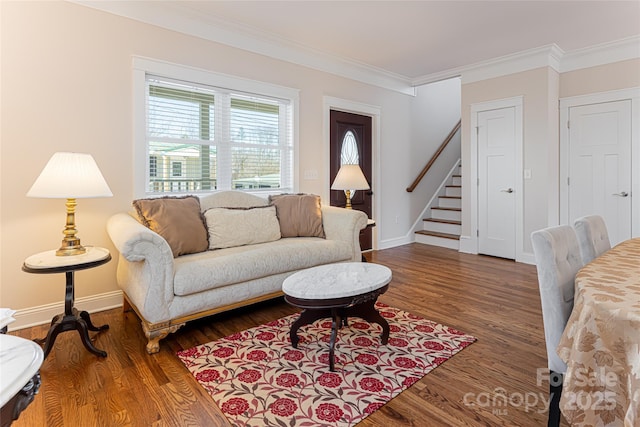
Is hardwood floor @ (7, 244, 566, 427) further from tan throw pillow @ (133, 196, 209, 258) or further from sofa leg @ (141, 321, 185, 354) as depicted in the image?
tan throw pillow @ (133, 196, 209, 258)

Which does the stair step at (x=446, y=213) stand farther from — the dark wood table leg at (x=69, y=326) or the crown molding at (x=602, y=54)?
the dark wood table leg at (x=69, y=326)

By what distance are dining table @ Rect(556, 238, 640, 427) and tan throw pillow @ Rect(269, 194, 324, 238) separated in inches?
94.7

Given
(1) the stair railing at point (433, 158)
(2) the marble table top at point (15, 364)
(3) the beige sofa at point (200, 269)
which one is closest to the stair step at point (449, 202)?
(1) the stair railing at point (433, 158)

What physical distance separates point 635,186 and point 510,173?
129cm

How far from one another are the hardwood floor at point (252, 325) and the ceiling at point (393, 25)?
2620mm

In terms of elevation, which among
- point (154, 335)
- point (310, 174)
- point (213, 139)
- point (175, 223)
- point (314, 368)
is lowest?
point (314, 368)

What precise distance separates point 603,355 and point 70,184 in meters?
2.70

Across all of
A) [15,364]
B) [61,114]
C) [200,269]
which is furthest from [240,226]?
[15,364]

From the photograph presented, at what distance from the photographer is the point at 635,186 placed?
12.9ft

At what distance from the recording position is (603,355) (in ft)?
3.20

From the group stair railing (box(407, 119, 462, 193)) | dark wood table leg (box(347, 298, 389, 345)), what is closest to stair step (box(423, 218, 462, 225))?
stair railing (box(407, 119, 462, 193))

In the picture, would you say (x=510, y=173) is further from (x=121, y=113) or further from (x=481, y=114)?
(x=121, y=113)

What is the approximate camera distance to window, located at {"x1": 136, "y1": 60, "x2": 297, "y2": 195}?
3072 millimetres

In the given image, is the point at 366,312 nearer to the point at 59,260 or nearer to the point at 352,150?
the point at 59,260
